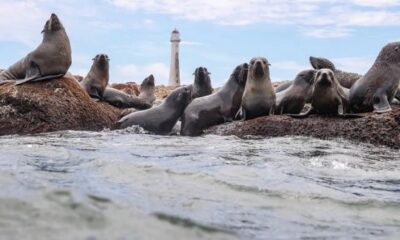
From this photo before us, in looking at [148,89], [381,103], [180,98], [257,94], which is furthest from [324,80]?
[148,89]

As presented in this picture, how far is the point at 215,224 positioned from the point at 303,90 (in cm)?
843

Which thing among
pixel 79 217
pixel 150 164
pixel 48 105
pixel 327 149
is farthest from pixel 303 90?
pixel 79 217

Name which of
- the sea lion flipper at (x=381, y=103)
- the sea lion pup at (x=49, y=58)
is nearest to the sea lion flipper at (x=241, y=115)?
the sea lion flipper at (x=381, y=103)

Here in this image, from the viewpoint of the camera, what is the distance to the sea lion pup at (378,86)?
37.4ft

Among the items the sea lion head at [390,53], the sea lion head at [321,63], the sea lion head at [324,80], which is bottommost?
the sea lion head at [324,80]

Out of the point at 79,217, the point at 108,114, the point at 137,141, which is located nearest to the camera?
the point at 79,217

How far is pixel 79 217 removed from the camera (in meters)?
3.60

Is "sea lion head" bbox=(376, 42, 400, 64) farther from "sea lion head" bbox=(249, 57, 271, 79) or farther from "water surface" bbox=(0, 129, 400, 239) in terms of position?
"water surface" bbox=(0, 129, 400, 239)

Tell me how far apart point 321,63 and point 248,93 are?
4.48 metres

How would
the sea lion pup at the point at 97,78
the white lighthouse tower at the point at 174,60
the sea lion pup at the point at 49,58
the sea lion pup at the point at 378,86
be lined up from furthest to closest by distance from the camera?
1. the white lighthouse tower at the point at 174,60
2. the sea lion pup at the point at 97,78
3. the sea lion pup at the point at 49,58
4. the sea lion pup at the point at 378,86

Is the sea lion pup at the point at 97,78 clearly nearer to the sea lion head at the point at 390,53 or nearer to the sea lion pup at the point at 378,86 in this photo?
the sea lion pup at the point at 378,86

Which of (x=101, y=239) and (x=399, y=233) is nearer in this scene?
(x=101, y=239)

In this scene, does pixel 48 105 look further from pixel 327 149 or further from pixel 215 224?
pixel 215 224

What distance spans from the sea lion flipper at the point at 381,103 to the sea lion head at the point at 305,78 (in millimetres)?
1241
